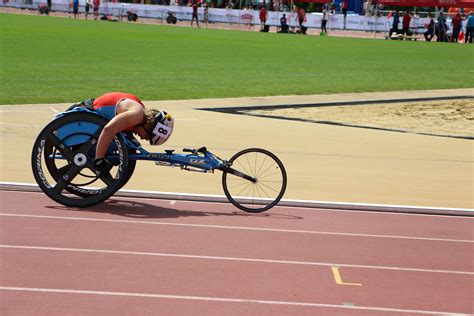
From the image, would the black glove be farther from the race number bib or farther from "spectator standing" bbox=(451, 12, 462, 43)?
"spectator standing" bbox=(451, 12, 462, 43)

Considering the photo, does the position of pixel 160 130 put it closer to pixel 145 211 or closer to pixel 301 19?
pixel 145 211

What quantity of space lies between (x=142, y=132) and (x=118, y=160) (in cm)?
35

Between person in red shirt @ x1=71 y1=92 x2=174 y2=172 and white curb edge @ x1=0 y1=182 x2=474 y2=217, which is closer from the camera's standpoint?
person in red shirt @ x1=71 y1=92 x2=174 y2=172

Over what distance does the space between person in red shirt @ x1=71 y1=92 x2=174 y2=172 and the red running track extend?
2.02 feet

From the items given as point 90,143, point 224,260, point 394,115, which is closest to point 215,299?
point 224,260

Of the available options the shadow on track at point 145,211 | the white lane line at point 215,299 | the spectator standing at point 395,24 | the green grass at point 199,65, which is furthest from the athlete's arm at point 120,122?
the spectator standing at point 395,24

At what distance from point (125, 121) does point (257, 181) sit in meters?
1.45

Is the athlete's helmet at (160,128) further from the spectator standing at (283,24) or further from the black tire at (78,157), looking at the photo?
the spectator standing at (283,24)

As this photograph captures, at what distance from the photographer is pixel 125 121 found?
945 centimetres

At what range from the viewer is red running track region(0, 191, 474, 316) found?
22.4 feet

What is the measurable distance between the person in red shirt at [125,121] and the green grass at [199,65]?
9.69 metres

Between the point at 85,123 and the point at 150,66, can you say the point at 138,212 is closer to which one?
the point at 85,123

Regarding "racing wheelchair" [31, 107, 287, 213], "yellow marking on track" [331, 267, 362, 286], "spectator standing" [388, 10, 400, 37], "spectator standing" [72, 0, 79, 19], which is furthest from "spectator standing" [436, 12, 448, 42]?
"yellow marking on track" [331, 267, 362, 286]

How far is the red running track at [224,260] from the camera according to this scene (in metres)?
6.83
